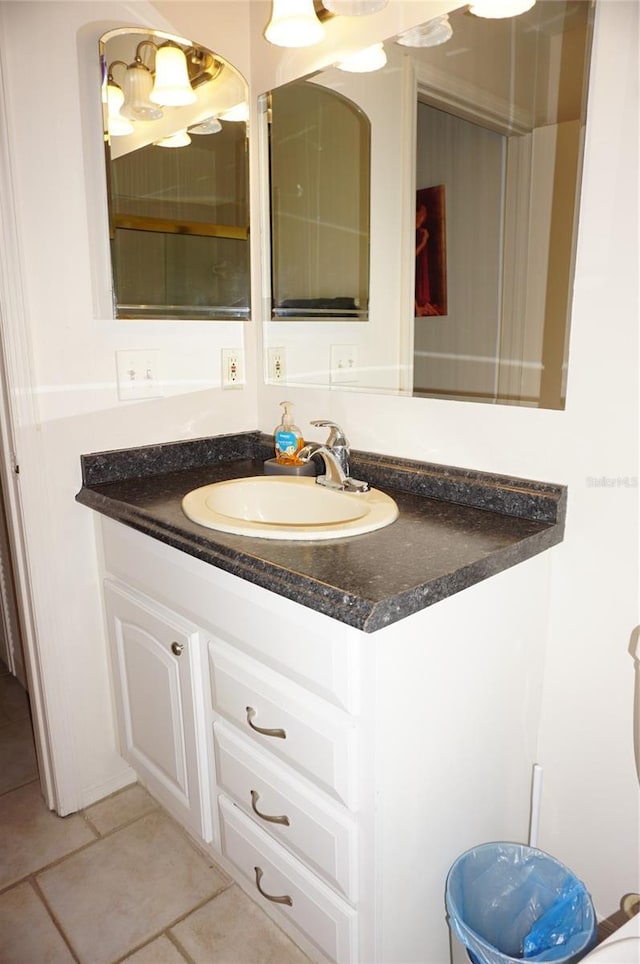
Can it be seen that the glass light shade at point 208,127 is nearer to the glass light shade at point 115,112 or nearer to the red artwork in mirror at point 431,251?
the glass light shade at point 115,112

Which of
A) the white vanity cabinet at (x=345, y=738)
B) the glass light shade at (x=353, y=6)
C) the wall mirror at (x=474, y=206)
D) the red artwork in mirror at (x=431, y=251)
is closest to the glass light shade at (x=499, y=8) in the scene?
the wall mirror at (x=474, y=206)

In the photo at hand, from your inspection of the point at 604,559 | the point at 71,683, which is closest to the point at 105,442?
the point at 71,683

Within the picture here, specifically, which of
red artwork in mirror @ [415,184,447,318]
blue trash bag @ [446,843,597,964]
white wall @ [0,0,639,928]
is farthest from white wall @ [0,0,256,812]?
blue trash bag @ [446,843,597,964]

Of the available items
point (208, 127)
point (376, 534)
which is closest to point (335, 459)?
point (376, 534)

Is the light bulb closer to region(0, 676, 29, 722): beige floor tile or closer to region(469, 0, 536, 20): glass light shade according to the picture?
region(469, 0, 536, 20): glass light shade

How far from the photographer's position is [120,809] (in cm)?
167

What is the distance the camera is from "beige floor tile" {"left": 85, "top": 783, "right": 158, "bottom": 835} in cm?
162

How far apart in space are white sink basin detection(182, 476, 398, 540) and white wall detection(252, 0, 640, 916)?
0.70 feet

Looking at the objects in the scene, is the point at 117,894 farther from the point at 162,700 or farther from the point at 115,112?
the point at 115,112

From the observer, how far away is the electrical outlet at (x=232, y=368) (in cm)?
174

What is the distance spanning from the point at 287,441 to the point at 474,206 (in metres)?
0.67

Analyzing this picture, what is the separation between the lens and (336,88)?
5.02 ft

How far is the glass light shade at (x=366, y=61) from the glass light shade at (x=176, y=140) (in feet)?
1.30

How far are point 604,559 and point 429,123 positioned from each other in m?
0.99
